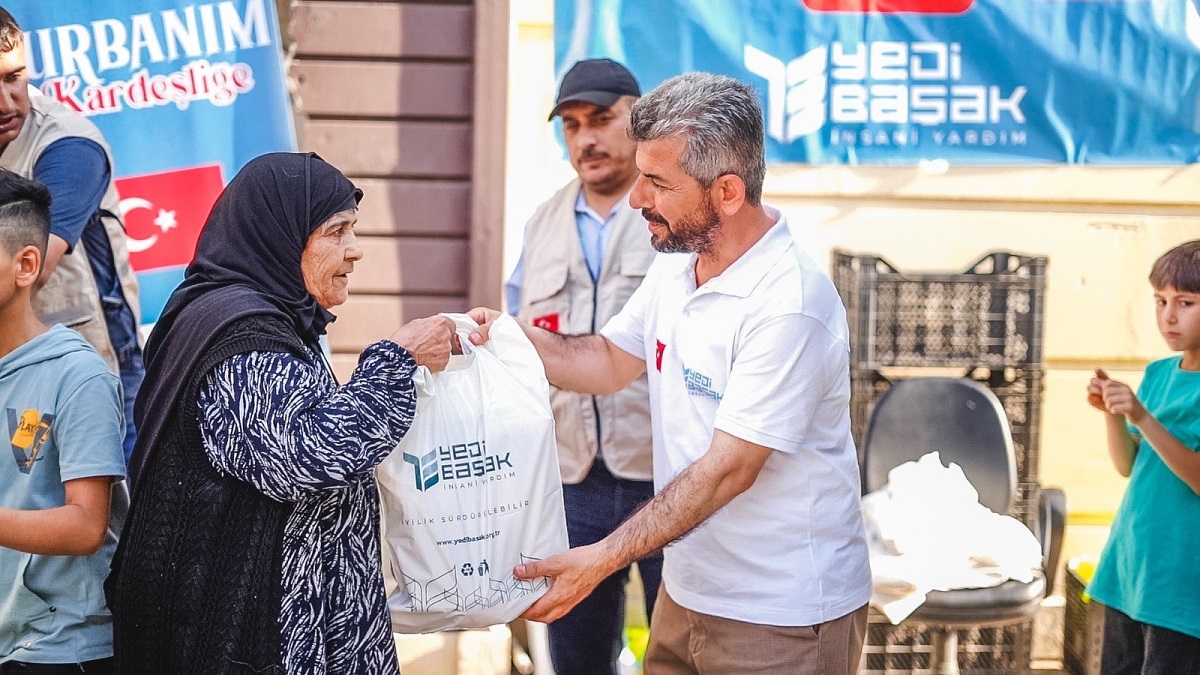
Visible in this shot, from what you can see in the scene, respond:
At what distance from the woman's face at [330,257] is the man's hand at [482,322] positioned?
1.06 feet

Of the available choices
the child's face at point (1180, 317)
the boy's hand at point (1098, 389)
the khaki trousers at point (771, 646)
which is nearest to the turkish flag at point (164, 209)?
the khaki trousers at point (771, 646)

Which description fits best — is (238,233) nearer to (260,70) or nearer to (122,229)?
(122,229)

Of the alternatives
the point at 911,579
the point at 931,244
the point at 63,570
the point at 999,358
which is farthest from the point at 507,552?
the point at 931,244

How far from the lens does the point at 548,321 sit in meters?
3.50

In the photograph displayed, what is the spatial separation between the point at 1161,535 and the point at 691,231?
5.60 ft

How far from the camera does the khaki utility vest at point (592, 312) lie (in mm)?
3355

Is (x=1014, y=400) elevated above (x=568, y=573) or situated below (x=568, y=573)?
above

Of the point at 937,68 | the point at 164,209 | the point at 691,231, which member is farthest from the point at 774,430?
the point at 937,68

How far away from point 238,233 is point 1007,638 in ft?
11.3

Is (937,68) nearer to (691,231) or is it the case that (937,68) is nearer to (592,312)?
(592,312)

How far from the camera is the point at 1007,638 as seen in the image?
14.3 feet

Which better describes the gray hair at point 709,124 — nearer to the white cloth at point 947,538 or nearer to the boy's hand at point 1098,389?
the boy's hand at point 1098,389

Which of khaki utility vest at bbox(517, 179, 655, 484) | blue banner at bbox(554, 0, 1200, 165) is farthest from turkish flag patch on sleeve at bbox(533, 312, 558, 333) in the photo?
blue banner at bbox(554, 0, 1200, 165)

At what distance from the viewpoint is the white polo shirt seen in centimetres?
233
